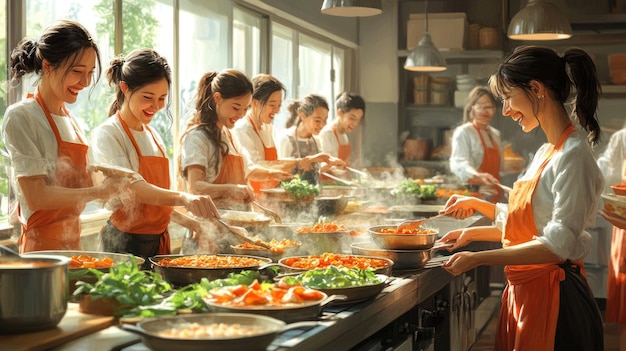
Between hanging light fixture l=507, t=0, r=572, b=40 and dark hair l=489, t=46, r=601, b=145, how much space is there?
3352mm

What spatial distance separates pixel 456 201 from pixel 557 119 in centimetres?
69

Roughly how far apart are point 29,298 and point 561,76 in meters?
1.86

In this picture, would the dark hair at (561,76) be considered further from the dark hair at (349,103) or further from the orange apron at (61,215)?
the dark hair at (349,103)

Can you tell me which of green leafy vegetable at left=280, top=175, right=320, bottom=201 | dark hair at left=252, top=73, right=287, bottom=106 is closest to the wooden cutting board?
green leafy vegetable at left=280, top=175, right=320, bottom=201

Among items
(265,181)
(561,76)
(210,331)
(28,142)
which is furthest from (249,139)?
(210,331)

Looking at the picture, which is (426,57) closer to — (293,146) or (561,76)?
(293,146)

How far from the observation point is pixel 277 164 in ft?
16.9

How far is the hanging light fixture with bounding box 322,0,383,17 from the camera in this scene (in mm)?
4598

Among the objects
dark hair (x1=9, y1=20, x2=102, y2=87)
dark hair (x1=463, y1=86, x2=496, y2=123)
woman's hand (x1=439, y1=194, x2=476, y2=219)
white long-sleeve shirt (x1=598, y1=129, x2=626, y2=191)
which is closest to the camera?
dark hair (x1=9, y1=20, x2=102, y2=87)

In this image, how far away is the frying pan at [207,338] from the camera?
5.57 ft

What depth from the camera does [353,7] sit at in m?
4.64

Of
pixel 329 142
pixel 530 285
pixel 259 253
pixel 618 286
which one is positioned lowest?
pixel 618 286

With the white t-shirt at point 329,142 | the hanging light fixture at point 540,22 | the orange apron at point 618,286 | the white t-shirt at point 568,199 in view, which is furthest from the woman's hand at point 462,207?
the white t-shirt at point 329,142

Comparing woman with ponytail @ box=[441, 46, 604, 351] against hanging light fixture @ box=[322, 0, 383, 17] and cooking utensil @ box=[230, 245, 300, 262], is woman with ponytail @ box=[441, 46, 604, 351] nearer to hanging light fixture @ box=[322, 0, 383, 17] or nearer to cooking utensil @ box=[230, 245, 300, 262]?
cooking utensil @ box=[230, 245, 300, 262]
